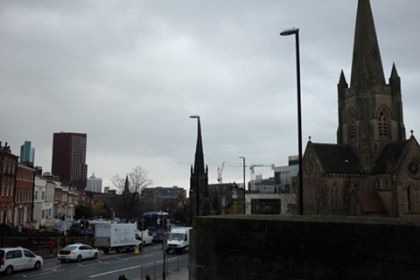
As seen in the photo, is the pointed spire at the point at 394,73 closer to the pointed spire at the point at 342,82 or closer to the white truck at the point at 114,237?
the pointed spire at the point at 342,82

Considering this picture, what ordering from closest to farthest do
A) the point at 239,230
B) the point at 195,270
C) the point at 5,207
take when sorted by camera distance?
the point at 239,230 < the point at 195,270 < the point at 5,207

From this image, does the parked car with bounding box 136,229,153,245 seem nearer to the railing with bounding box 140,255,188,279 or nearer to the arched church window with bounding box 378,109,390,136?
the railing with bounding box 140,255,188,279

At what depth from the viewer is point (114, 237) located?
42875 mm

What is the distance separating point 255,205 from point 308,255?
8346 centimetres

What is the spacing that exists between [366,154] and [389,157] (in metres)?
3.62

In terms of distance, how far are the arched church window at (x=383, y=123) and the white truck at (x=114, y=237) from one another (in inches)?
1734

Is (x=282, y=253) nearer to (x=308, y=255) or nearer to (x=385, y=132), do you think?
(x=308, y=255)

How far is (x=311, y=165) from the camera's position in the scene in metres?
67.2

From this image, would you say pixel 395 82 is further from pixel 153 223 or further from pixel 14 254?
pixel 14 254

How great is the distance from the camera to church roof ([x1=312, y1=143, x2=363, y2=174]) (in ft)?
217

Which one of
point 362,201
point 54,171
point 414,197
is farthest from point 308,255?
point 54,171

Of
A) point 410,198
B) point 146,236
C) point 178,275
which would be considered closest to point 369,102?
point 410,198

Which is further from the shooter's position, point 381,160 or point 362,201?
point 381,160

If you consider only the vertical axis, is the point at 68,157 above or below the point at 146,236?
above
